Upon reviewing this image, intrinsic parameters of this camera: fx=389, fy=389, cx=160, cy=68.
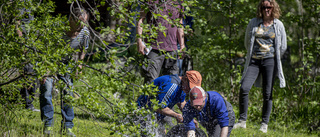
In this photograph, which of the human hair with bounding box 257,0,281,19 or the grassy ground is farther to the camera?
the human hair with bounding box 257,0,281,19

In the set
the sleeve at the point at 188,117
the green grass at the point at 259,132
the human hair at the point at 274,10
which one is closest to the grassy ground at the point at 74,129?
the green grass at the point at 259,132

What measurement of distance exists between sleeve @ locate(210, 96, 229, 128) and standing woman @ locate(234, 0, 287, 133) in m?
1.80

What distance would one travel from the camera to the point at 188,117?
4.13 metres

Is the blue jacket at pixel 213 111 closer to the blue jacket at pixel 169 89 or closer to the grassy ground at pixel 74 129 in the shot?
the blue jacket at pixel 169 89

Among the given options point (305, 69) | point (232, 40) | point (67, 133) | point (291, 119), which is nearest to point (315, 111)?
point (291, 119)

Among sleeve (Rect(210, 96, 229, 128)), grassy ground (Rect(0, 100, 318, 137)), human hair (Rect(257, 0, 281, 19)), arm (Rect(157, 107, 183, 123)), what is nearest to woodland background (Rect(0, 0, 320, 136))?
grassy ground (Rect(0, 100, 318, 137))

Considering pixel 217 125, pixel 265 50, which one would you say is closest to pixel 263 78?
pixel 265 50

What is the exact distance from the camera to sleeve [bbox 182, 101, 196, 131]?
4125mm

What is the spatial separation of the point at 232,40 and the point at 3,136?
4.60 metres

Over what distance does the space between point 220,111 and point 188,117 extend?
0.34m

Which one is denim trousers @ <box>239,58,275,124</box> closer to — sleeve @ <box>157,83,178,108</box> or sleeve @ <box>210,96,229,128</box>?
sleeve @ <box>210,96,229,128</box>

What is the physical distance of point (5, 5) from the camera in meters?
3.94

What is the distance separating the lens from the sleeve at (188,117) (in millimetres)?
4125

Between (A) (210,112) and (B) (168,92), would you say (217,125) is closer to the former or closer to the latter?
(A) (210,112)
